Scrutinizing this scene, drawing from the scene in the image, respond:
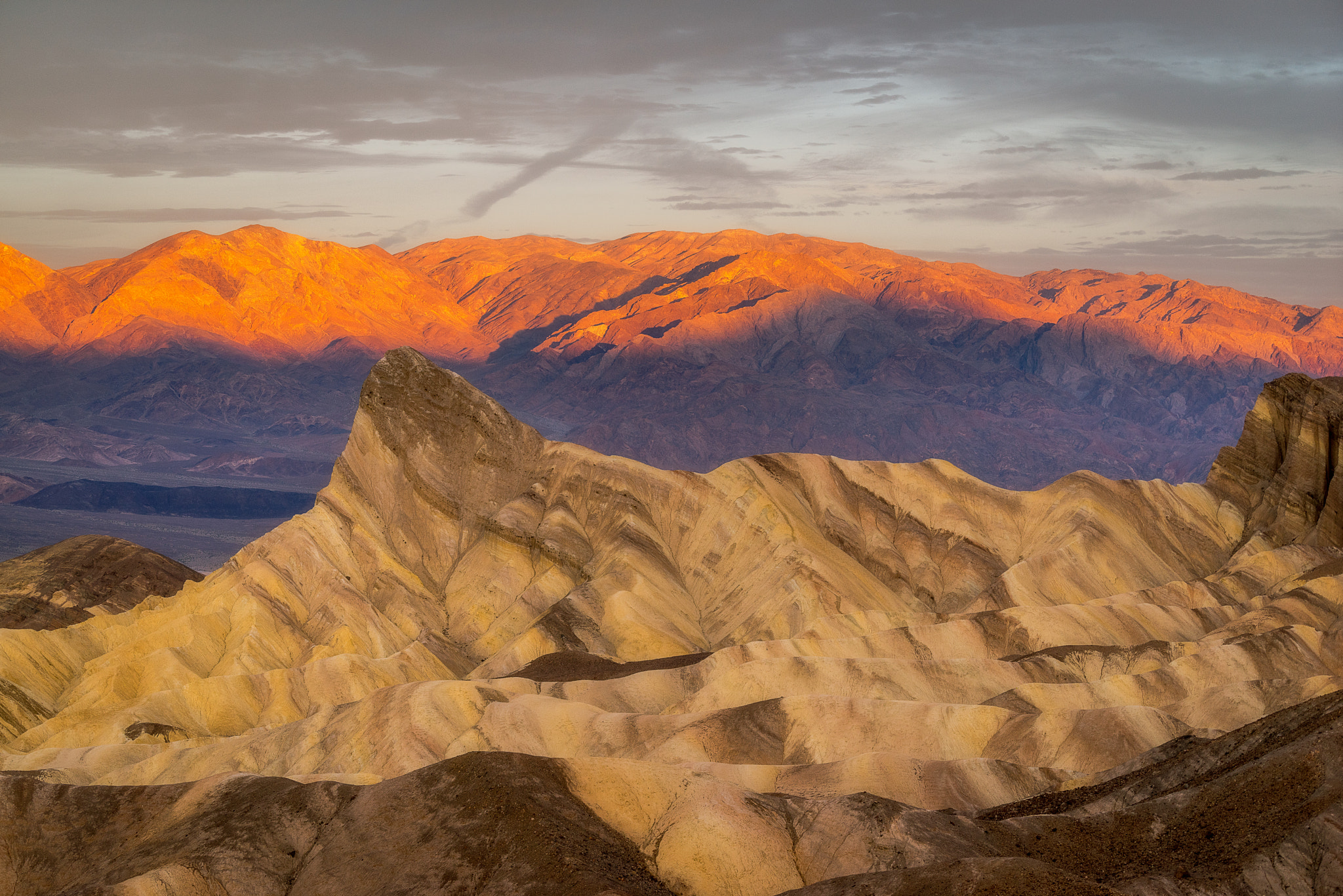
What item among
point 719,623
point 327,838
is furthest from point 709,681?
point 327,838

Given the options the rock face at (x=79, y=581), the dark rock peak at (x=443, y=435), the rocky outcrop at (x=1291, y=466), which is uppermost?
the dark rock peak at (x=443, y=435)

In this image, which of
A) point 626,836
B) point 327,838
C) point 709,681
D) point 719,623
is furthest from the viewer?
point 719,623

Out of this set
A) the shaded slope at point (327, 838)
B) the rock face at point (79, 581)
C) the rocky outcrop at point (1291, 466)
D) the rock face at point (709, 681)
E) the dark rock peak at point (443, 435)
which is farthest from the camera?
the rock face at point (79, 581)

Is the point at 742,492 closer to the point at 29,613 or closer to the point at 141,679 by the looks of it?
the point at 141,679

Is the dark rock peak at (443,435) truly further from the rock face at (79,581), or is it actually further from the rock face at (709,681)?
the rock face at (79,581)

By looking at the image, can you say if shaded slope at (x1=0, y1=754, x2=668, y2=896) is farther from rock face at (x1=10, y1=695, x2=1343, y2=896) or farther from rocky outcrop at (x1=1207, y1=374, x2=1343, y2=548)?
rocky outcrop at (x1=1207, y1=374, x2=1343, y2=548)

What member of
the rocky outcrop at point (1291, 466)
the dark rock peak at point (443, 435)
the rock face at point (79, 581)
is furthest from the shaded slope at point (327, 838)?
the rocky outcrop at point (1291, 466)

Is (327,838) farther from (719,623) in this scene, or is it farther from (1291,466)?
(1291,466)

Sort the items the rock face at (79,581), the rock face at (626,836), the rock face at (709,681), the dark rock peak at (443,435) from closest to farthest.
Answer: the rock face at (626,836) < the rock face at (709,681) < the dark rock peak at (443,435) < the rock face at (79,581)
